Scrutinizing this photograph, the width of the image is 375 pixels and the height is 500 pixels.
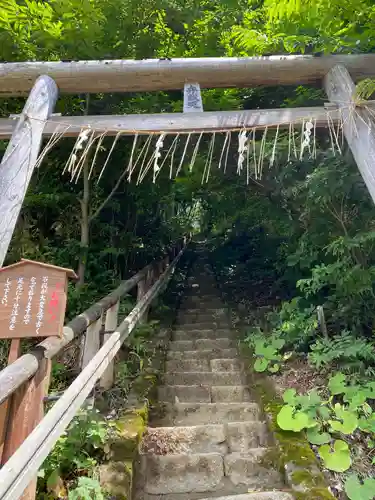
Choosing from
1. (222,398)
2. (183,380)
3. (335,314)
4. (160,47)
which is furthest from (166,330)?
(160,47)

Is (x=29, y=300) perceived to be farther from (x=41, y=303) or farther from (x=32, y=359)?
(x=32, y=359)

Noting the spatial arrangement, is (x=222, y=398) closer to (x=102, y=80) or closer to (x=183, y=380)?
(x=183, y=380)

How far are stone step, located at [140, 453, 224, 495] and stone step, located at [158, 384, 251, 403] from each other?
3.34 feet

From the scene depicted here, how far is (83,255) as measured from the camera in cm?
498

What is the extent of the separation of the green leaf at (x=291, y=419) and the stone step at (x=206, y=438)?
309 millimetres

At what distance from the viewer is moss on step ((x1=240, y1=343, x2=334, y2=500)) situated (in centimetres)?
257

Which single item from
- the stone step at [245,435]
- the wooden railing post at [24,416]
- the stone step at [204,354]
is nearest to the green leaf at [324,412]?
the stone step at [245,435]

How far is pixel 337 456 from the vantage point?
2824 millimetres

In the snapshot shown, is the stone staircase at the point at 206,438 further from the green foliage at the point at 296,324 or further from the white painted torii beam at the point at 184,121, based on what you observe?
the white painted torii beam at the point at 184,121

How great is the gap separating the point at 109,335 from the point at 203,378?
4.44ft

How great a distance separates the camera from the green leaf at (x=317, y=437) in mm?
2961

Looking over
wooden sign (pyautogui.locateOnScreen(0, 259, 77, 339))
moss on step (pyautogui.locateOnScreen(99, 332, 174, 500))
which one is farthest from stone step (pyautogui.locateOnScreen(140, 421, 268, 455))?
wooden sign (pyautogui.locateOnScreen(0, 259, 77, 339))

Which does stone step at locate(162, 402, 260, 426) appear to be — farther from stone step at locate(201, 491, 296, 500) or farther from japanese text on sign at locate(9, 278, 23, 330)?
japanese text on sign at locate(9, 278, 23, 330)

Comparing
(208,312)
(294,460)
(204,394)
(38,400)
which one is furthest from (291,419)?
(208,312)
